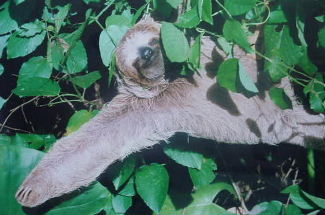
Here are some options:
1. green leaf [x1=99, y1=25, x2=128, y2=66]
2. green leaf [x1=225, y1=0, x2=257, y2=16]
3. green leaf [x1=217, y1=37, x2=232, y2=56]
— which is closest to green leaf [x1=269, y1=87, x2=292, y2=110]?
green leaf [x1=217, y1=37, x2=232, y2=56]

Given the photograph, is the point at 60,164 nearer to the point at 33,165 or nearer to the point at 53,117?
the point at 33,165

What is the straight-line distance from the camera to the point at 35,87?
198 cm

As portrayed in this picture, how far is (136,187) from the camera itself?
6.73 ft

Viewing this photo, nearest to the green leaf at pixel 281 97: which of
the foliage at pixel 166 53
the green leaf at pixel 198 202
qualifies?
the foliage at pixel 166 53

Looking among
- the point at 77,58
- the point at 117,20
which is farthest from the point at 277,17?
the point at 77,58

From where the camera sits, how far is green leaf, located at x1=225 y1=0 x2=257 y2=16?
1.42m

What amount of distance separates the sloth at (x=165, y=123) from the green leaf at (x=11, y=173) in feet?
0.46

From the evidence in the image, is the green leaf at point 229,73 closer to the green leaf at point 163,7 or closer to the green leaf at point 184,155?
the green leaf at point 163,7

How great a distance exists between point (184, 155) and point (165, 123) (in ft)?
0.80

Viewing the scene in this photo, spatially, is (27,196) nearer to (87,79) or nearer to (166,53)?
(87,79)

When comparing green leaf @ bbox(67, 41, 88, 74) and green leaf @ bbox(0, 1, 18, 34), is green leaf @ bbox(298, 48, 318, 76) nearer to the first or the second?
green leaf @ bbox(67, 41, 88, 74)

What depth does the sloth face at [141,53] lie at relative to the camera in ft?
5.42

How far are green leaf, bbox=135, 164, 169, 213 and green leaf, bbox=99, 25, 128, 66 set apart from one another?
645 millimetres

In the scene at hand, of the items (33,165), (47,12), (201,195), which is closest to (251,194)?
(201,195)
